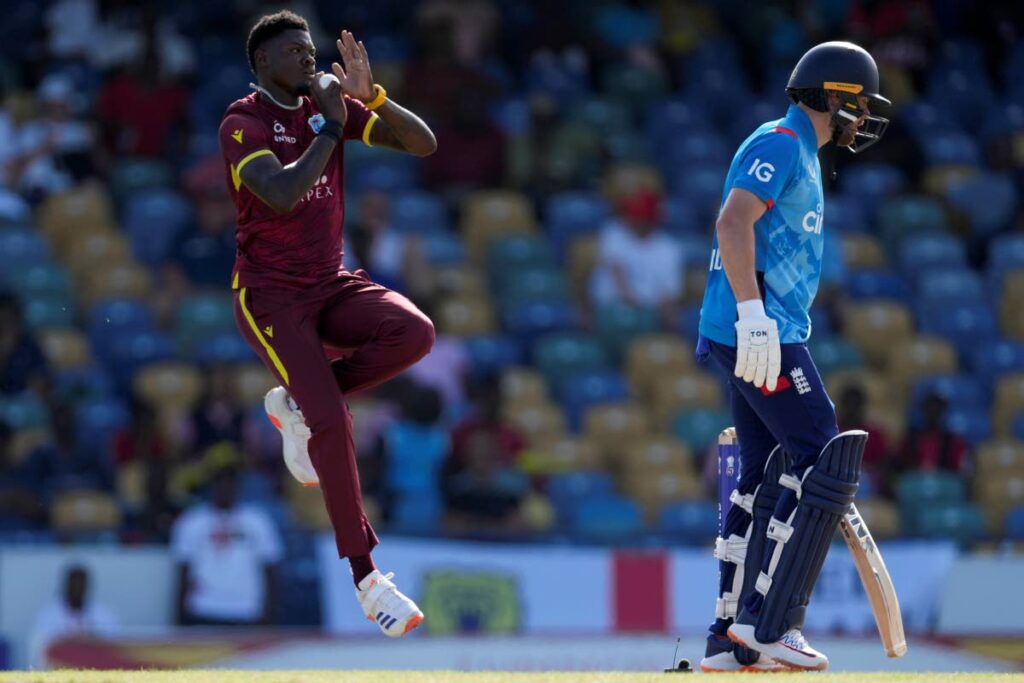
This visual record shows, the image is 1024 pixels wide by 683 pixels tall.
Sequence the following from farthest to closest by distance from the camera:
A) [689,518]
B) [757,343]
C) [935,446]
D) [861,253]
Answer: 1. [861,253]
2. [935,446]
3. [689,518]
4. [757,343]

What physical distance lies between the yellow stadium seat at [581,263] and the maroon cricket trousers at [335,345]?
299 inches

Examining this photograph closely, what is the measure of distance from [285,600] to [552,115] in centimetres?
559

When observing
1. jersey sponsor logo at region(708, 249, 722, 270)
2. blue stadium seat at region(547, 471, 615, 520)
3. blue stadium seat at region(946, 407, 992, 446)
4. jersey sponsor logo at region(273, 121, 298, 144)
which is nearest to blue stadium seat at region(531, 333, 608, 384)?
blue stadium seat at region(547, 471, 615, 520)

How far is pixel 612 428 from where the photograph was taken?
13.7 m

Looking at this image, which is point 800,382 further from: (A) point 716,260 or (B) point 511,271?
(B) point 511,271

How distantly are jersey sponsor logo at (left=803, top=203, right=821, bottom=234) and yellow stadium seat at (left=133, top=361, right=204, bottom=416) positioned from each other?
684cm

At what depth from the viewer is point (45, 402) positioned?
12938mm

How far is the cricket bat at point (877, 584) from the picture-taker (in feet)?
23.5

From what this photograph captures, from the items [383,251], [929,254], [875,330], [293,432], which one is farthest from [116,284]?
[293,432]

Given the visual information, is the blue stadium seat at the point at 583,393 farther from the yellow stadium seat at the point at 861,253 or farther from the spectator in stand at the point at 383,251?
the yellow stadium seat at the point at 861,253

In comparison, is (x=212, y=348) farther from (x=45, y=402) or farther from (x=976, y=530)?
(x=976, y=530)

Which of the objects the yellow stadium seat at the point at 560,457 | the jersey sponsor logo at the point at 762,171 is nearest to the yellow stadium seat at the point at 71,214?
the yellow stadium seat at the point at 560,457

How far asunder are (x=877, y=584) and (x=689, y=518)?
5525mm

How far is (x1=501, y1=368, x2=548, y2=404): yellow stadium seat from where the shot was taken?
44.7 ft
